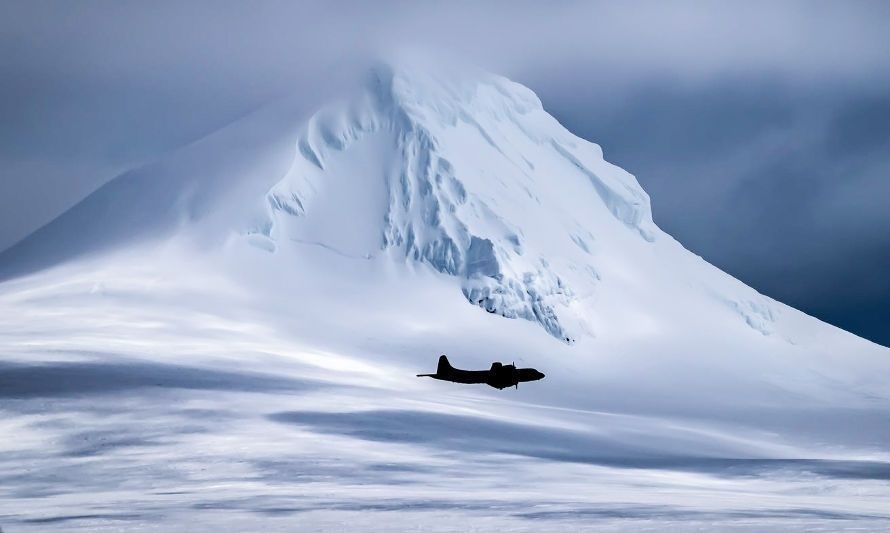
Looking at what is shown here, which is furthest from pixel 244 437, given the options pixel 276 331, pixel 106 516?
pixel 276 331

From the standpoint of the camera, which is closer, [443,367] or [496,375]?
[496,375]

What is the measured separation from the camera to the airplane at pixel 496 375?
65.4m

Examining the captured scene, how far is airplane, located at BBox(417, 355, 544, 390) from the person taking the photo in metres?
65.4

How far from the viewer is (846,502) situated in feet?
316

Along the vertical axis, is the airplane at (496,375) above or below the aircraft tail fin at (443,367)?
below

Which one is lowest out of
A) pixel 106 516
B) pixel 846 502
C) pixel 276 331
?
pixel 106 516

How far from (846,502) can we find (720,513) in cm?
2225

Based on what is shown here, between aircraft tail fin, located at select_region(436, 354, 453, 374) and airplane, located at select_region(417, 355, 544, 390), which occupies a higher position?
aircraft tail fin, located at select_region(436, 354, 453, 374)

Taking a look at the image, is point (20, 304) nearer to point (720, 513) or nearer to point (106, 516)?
point (106, 516)

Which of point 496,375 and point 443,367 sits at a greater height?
point 443,367

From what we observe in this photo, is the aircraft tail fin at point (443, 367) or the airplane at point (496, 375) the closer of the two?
the airplane at point (496, 375)

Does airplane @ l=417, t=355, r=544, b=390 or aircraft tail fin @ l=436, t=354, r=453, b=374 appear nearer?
airplane @ l=417, t=355, r=544, b=390

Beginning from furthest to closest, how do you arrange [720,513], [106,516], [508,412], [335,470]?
[508,412], [335,470], [720,513], [106,516]

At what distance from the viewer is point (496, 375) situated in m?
66.0
